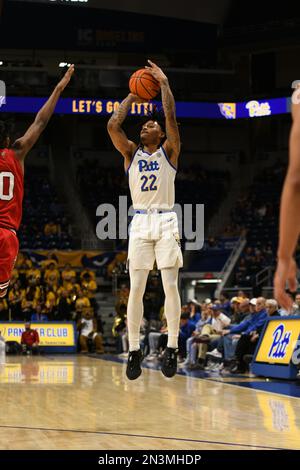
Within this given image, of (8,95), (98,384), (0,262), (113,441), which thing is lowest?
(98,384)

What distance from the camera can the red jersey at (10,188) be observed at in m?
7.10

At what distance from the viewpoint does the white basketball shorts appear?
8.35m

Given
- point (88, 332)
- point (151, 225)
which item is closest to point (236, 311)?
point (88, 332)

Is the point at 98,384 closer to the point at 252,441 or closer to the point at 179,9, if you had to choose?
the point at 252,441

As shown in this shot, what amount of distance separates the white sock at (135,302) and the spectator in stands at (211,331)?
10191mm

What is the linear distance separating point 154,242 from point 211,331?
1069 cm

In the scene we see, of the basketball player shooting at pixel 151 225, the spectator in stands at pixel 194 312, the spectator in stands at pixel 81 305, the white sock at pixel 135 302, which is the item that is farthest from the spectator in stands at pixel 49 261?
the basketball player shooting at pixel 151 225

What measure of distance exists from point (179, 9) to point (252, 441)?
27.3m

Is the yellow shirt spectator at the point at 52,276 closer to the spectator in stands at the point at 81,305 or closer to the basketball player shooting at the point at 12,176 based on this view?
the spectator in stands at the point at 81,305

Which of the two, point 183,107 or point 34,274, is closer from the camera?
point 34,274

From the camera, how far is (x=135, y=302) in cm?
849

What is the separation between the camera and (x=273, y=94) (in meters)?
31.8

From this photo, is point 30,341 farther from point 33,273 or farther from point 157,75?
point 157,75

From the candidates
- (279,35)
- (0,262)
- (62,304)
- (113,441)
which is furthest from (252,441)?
(279,35)
